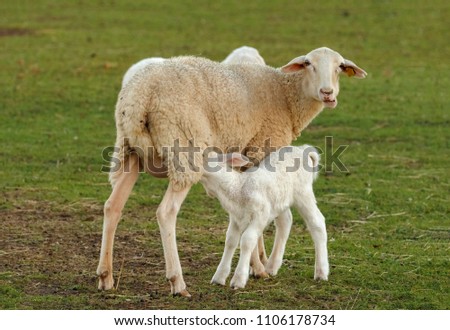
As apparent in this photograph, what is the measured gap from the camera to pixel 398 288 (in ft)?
23.9

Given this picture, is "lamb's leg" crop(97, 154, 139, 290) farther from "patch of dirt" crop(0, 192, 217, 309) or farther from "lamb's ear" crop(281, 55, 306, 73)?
"lamb's ear" crop(281, 55, 306, 73)

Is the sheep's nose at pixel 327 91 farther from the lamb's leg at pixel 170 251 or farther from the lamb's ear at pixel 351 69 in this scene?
the lamb's leg at pixel 170 251

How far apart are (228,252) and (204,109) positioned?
3.40 ft

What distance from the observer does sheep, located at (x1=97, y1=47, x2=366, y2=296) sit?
7023mm

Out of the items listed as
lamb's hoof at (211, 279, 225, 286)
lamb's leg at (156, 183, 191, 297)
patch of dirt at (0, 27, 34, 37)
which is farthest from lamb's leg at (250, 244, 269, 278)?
patch of dirt at (0, 27, 34, 37)

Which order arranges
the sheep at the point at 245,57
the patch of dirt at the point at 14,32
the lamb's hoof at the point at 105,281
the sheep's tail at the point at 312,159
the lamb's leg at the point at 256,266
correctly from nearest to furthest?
the lamb's hoof at the point at 105,281 → the lamb's leg at the point at 256,266 → the sheep's tail at the point at 312,159 → the sheep at the point at 245,57 → the patch of dirt at the point at 14,32

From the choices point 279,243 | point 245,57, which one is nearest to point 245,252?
point 279,243

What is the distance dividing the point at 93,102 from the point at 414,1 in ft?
44.1

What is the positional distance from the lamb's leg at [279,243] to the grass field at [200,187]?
9 cm

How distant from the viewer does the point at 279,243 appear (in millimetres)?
7707

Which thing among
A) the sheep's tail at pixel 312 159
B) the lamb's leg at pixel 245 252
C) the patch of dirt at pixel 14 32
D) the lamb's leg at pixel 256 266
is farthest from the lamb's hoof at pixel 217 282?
the patch of dirt at pixel 14 32

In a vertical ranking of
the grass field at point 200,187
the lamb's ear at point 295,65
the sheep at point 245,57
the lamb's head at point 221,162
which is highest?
the lamb's ear at point 295,65

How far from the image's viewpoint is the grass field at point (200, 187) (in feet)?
23.9

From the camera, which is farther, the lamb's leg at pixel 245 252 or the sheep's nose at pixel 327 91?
the sheep's nose at pixel 327 91
